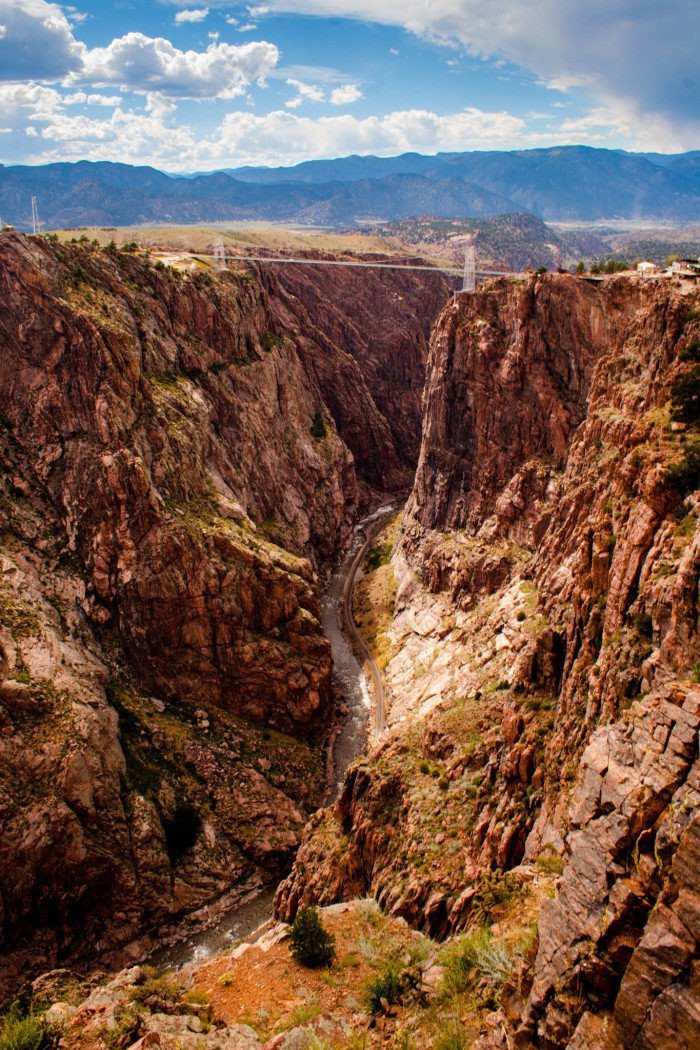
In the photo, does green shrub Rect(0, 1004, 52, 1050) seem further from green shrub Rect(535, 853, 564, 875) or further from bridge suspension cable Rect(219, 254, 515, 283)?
bridge suspension cable Rect(219, 254, 515, 283)

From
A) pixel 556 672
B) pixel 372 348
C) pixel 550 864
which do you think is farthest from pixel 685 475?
pixel 372 348

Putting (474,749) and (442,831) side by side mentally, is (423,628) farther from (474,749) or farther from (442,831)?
(442,831)

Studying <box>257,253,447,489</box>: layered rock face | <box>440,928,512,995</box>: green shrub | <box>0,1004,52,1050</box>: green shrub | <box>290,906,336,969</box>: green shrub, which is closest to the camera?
<box>440,928,512,995</box>: green shrub

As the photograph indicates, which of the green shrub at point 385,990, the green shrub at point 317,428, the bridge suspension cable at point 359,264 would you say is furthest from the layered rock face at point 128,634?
the bridge suspension cable at point 359,264

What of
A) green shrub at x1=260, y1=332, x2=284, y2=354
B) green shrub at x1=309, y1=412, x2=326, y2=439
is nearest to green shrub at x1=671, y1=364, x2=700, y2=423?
green shrub at x1=260, y1=332, x2=284, y2=354

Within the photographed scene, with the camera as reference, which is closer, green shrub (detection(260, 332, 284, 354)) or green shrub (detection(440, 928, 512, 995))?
green shrub (detection(440, 928, 512, 995))

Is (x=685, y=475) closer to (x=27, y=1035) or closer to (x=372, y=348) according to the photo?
(x=27, y=1035)
